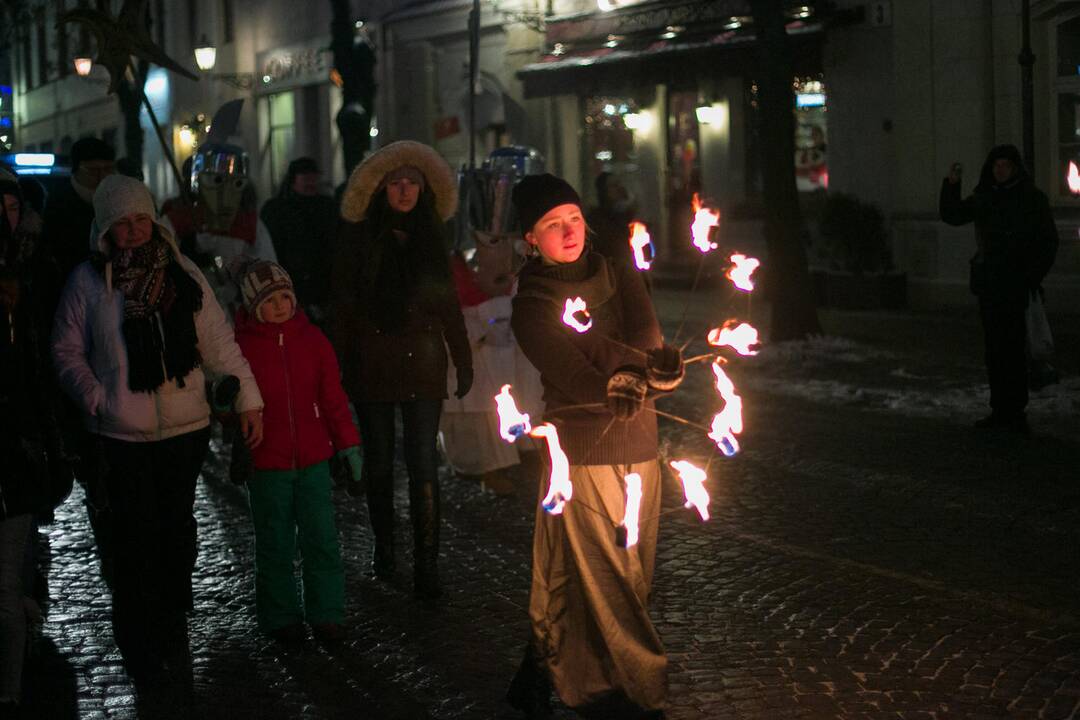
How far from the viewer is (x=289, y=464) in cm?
630

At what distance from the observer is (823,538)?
25.7 ft

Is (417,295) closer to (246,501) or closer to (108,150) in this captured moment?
(108,150)

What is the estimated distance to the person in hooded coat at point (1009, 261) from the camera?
10375mm

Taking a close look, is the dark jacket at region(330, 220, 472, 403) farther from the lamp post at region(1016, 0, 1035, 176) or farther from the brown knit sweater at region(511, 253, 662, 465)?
the lamp post at region(1016, 0, 1035, 176)

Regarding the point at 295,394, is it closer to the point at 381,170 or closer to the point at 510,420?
the point at 381,170

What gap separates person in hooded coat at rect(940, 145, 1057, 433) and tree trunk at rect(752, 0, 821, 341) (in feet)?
16.4

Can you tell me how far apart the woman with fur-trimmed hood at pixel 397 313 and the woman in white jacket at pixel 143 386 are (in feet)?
3.31

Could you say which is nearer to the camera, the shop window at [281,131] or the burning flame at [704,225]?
the burning flame at [704,225]

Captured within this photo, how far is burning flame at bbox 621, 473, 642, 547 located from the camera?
15.4ft

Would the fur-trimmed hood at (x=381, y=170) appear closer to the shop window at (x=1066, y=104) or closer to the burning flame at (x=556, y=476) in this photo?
the burning flame at (x=556, y=476)

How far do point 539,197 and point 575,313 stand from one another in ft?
1.37

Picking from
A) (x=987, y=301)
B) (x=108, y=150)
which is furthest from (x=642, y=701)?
(x=987, y=301)

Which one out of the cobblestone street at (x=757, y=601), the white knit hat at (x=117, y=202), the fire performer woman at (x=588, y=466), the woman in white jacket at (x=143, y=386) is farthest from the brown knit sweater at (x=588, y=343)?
the white knit hat at (x=117, y=202)

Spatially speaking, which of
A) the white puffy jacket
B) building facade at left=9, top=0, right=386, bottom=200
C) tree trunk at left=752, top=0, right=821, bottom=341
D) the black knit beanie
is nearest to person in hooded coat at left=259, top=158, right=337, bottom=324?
the white puffy jacket
